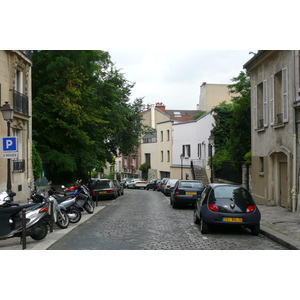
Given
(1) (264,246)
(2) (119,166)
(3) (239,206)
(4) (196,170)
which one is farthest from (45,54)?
(2) (119,166)

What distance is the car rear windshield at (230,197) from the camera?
11156mm

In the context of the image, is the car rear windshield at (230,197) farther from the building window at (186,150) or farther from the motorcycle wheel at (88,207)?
the building window at (186,150)

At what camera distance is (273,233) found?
1083cm

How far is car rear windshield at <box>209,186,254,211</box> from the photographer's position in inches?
439

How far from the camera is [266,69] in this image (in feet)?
64.7

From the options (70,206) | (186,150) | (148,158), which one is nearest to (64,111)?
(70,206)

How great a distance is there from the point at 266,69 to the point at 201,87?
47.6m

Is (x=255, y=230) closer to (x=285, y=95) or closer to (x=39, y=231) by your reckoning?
(x=39, y=231)

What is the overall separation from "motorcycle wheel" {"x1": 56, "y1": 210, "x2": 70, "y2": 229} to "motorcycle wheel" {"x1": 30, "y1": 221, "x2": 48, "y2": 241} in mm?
2054

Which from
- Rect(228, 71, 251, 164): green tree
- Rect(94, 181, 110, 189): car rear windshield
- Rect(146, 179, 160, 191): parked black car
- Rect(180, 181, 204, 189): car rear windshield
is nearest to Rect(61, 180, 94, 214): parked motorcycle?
Rect(180, 181, 204, 189): car rear windshield

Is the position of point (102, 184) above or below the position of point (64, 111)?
below

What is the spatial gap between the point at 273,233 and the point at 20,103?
44.4ft

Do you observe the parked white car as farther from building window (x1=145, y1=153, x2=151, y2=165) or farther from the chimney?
the chimney

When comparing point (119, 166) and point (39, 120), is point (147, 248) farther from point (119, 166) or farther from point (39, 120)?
point (119, 166)
